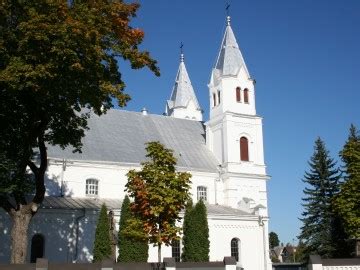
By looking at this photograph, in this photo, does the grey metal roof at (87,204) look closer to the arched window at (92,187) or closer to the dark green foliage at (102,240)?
the arched window at (92,187)

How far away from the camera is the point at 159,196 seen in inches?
901

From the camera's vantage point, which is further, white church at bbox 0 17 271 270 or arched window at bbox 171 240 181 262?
arched window at bbox 171 240 181 262

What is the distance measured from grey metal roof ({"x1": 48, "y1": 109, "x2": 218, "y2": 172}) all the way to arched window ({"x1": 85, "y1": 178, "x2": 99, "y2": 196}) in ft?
4.96

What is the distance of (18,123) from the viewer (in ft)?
66.6

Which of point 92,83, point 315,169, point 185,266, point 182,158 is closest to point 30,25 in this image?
point 92,83

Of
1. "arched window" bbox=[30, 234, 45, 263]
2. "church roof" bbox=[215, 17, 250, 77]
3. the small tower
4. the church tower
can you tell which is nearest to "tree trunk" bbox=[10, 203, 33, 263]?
"arched window" bbox=[30, 234, 45, 263]

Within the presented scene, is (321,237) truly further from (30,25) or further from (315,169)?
(30,25)

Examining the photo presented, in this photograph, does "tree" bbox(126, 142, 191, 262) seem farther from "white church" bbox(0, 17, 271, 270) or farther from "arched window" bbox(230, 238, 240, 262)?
"arched window" bbox(230, 238, 240, 262)

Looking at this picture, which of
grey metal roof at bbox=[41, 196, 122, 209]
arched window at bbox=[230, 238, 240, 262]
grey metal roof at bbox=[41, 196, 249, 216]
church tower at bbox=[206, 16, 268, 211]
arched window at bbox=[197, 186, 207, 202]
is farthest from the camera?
church tower at bbox=[206, 16, 268, 211]

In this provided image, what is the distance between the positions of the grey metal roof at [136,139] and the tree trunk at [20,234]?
12422 millimetres

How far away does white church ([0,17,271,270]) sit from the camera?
98.2 feet

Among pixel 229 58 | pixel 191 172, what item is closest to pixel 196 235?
pixel 191 172

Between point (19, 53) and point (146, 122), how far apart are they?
24116mm

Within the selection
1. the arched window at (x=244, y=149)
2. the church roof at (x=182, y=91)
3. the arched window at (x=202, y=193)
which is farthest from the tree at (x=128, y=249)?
the church roof at (x=182, y=91)
